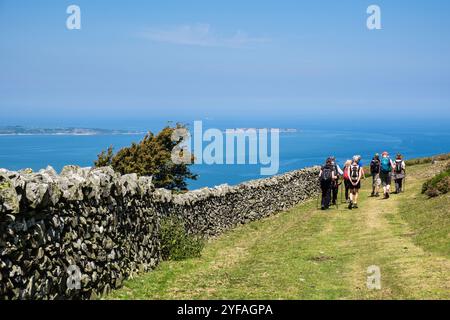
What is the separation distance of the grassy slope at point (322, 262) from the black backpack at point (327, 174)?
2.94 m

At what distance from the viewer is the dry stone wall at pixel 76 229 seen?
8.57 meters

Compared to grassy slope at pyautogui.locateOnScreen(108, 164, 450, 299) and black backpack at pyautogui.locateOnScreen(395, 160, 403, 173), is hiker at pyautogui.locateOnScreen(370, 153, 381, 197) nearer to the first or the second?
black backpack at pyautogui.locateOnScreen(395, 160, 403, 173)

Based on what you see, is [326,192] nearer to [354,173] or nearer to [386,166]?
[354,173]

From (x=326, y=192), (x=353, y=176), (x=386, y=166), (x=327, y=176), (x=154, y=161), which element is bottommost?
(x=154, y=161)

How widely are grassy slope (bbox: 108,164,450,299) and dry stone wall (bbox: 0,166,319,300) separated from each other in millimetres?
723

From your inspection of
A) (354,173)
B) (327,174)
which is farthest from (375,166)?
(354,173)

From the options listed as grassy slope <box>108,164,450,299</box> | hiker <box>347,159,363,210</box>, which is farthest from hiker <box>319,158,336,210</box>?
grassy slope <box>108,164,450,299</box>

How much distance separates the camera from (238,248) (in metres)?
20.0

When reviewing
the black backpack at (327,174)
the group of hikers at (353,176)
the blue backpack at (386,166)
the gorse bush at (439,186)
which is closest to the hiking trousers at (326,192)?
the group of hikers at (353,176)

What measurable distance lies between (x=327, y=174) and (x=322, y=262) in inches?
539

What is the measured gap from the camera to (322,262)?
15.2 meters

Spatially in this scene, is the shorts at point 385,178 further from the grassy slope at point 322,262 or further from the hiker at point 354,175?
the grassy slope at point 322,262
